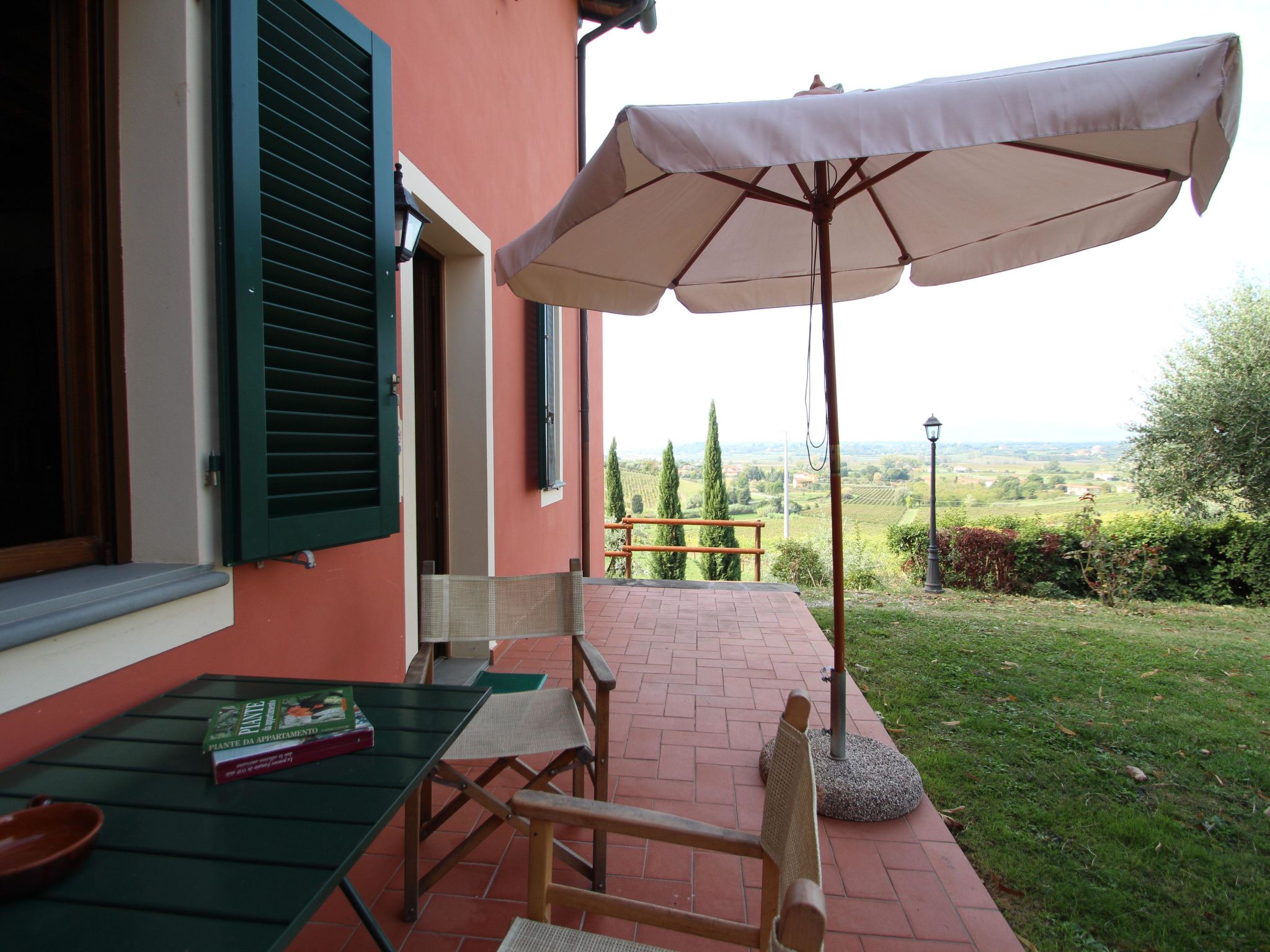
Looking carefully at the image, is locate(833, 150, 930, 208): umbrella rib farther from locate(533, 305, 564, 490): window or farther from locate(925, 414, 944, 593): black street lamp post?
locate(925, 414, 944, 593): black street lamp post

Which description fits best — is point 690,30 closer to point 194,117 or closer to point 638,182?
point 638,182

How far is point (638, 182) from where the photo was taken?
2.07 m

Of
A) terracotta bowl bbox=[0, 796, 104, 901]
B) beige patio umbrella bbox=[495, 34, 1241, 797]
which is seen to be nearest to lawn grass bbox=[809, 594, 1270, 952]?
beige patio umbrella bbox=[495, 34, 1241, 797]

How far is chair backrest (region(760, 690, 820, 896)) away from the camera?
31.5 inches

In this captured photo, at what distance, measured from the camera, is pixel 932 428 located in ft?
28.8

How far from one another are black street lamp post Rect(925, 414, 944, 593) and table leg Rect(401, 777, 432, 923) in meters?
7.82

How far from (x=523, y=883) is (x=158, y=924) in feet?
4.20

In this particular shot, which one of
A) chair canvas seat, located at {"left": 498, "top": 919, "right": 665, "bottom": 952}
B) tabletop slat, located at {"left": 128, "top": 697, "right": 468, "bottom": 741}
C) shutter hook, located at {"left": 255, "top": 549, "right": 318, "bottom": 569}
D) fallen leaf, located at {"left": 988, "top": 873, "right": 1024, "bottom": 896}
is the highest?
shutter hook, located at {"left": 255, "top": 549, "right": 318, "bottom": 569}

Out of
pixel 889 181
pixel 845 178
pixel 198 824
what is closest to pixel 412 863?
pixel 198 824

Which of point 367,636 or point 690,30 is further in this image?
point 690,30

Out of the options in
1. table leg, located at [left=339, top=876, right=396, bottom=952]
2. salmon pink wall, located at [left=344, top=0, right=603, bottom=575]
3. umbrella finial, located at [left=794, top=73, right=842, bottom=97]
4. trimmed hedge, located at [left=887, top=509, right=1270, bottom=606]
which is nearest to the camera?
table leg, located at [left=339, top=876, right=396, bottom=952]

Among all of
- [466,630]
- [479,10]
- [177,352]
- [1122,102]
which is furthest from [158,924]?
[479,10]

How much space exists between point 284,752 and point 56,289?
3.40 feet

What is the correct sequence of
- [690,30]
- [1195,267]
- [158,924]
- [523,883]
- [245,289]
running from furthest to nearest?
[1195,267]
[690,30]
[523,883]
[245,289]
[158,924]
